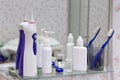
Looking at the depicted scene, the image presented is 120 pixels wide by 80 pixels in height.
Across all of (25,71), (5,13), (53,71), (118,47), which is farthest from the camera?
(118,47)

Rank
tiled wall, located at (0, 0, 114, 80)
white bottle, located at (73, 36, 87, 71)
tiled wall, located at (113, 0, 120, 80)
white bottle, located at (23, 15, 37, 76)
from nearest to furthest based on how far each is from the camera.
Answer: white bottle, located at (23, 15, 37, 76) < white bottle, located at (73, 36, 87, 71) < tiled wall, located at (0, 0, 114, 80) < tiled wall, located at (113, 0, 120, 80)

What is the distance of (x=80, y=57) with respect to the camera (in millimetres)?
1079

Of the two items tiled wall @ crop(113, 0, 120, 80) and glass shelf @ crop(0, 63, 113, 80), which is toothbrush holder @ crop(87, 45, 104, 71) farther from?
tiled wall @ crop(113, 0, 120, 80)

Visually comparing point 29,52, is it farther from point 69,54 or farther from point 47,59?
point 69,54

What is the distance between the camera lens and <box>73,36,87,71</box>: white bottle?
42.4 inches

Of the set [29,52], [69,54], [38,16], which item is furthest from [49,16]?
[29,52]

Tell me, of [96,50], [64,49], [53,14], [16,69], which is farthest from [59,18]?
[16,69]

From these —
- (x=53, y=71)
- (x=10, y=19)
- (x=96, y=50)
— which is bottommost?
(x=53, y=71)

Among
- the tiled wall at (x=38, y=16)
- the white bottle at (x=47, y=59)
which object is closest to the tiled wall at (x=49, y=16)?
the tiled wall at (x=38, y=16)

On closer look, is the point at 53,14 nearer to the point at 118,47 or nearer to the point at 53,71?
the point at 53,71

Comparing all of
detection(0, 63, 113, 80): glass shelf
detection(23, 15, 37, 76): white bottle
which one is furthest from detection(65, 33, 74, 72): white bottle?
detection(23, 15, 37, 76): white bottle

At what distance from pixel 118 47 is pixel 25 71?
731 mm

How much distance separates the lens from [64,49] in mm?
1205

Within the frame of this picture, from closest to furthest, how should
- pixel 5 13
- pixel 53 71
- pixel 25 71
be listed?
pixel 25 71, pixel 53 71, pixel 5 13
